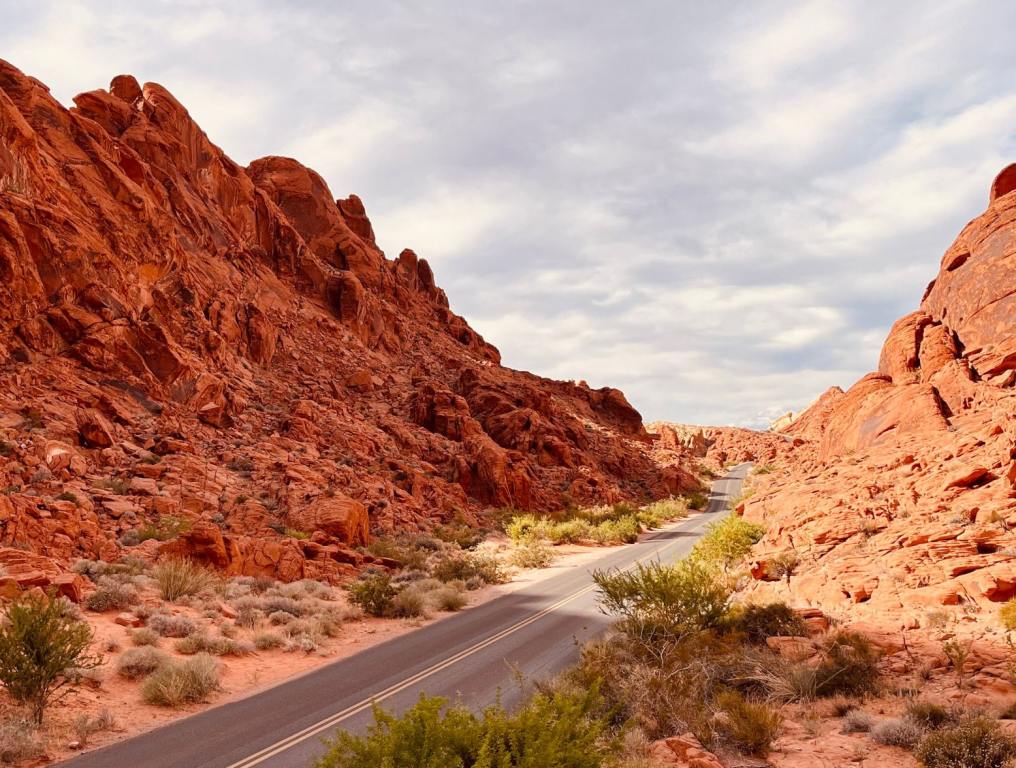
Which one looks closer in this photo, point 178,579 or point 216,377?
point 178,579

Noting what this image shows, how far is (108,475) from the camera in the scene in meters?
24.3

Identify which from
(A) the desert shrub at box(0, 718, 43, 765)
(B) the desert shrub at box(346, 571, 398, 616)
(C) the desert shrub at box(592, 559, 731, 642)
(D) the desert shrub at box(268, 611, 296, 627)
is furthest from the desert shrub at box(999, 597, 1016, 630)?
(D) the desert shrub at box(268, 611, 296, 627)

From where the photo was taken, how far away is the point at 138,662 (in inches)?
470

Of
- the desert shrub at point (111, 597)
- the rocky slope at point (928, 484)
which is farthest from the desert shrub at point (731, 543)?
the desert shrub at point (111, 597)

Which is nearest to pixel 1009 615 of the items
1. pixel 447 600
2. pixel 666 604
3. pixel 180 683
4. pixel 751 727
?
pixel 751 727

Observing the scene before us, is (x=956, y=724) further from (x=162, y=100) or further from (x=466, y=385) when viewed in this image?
(x=162, y=100)

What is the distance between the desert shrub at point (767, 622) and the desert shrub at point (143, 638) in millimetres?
12970

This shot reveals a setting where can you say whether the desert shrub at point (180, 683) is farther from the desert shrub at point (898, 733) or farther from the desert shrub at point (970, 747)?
the desert shrub at point (970, 747)

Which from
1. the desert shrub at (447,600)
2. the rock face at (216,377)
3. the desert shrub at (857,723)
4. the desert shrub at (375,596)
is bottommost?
the desert shrub at (857,723)

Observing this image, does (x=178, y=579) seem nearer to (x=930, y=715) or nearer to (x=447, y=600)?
(x=447, y=600)

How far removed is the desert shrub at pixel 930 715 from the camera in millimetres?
7492

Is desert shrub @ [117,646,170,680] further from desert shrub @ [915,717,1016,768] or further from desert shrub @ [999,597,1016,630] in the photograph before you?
desert shrub @ [999,597,1016,630]

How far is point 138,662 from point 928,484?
19.0 m

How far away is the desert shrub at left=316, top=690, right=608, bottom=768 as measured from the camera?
4805 mm
